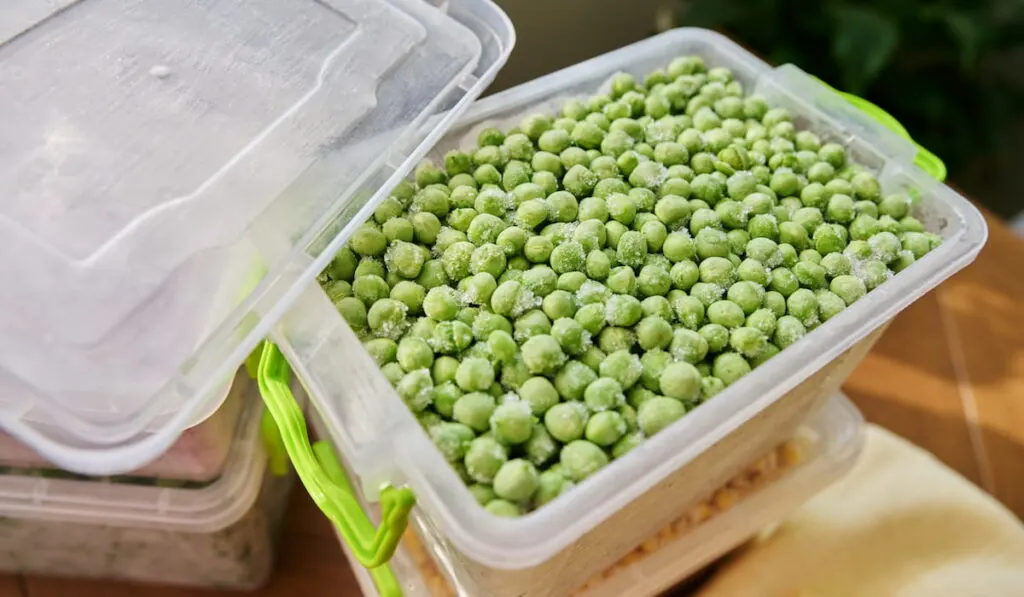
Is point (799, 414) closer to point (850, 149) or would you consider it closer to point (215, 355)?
point (850, 149)

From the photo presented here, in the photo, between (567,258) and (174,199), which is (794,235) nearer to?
(567,258)

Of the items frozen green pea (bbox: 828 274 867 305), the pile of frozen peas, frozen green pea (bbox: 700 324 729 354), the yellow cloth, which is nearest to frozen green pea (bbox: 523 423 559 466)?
the pile of frozen peas

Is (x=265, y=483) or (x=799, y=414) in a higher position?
(x=799, y=414)

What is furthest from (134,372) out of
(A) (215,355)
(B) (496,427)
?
(B) (496,427)

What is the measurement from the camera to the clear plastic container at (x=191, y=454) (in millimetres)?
578

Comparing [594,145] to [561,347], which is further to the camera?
[594,145]

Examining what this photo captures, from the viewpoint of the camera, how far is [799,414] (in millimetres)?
636

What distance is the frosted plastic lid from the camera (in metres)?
0.41

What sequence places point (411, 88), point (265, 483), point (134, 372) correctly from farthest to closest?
point (265, 483), point (411, 88), point (134, 372)

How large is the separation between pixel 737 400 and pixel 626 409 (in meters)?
0.06

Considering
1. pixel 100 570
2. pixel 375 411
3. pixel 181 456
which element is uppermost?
pixel 375 411

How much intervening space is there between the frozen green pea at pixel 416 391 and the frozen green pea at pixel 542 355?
57 millimetres

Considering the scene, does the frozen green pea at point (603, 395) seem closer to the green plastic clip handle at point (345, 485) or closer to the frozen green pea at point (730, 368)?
the frozen green pea at point (730, 368)

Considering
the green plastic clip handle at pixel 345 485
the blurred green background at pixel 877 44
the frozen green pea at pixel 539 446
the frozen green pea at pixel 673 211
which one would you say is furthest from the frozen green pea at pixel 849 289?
the blurred green background at pixel 877 44
